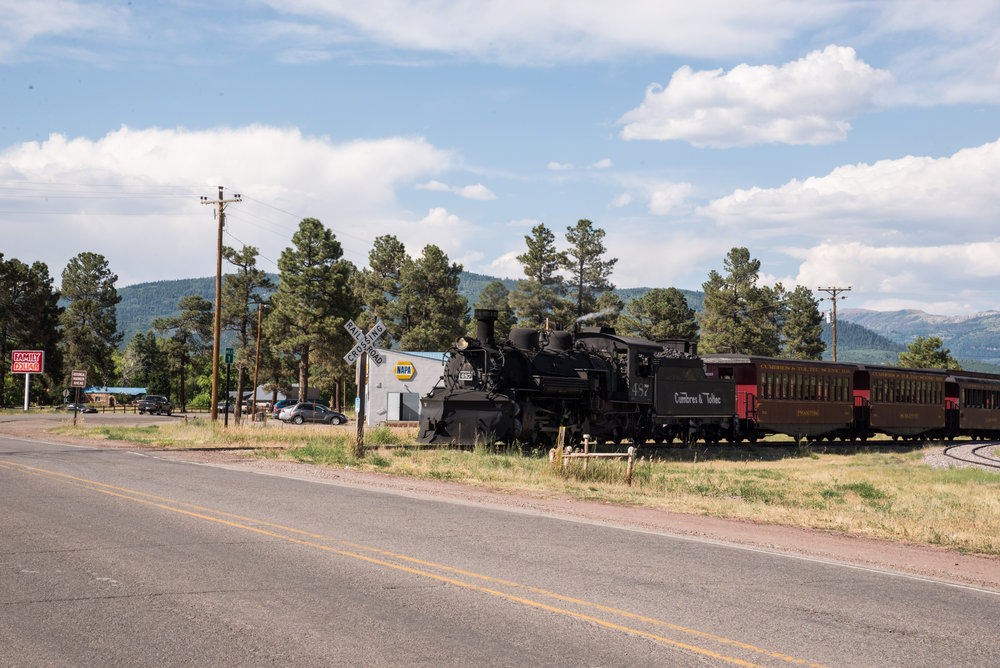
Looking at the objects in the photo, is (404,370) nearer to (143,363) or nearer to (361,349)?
(361,349)

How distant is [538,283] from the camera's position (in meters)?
87.1

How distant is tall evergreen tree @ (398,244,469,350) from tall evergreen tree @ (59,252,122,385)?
35.3m

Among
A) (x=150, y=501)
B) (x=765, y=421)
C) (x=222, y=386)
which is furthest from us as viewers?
(x=222, y=386)

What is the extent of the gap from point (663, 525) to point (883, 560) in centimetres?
321

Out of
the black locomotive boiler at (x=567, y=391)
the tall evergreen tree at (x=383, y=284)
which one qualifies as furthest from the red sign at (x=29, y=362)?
the black locomotive boiler at (x=567, y=391)

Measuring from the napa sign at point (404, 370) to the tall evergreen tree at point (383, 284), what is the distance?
31.6 meters

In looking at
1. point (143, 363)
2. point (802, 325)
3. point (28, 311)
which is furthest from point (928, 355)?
point (143, 363)

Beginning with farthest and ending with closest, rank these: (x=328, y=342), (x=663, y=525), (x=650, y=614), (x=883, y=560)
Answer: (x=328, y=342) < (x=663, y=525) < (x=883, y=560) < (x=650, y=614)

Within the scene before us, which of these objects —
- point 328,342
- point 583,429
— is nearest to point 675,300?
point 328,342

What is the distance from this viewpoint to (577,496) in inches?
631

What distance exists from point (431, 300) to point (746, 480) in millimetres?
61218

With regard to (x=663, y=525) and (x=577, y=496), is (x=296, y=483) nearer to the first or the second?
(x=577, y=496)

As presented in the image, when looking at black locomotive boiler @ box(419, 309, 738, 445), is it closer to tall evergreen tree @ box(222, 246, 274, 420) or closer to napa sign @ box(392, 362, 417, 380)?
napa sign @ box(392, 362, 417, 380)

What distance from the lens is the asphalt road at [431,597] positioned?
607cm
